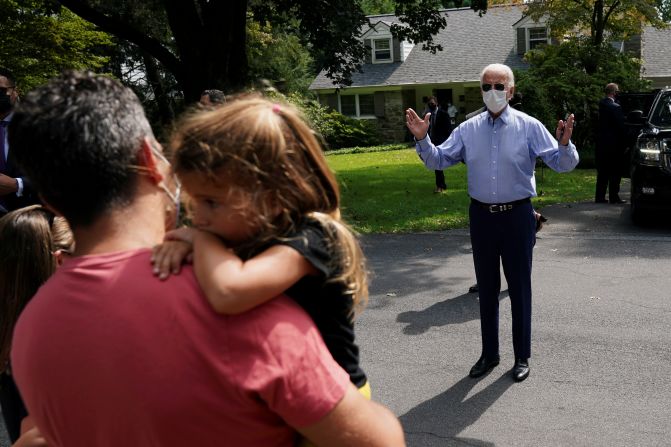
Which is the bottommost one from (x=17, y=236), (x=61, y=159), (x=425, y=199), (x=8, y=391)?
(x=425, y=199)

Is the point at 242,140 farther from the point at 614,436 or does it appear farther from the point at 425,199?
the point at 425,199

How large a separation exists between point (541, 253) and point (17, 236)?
786 cm

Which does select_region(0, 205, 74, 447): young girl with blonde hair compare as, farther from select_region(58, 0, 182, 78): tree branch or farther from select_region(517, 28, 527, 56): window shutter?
select_region(517, 28, 527, 56): window shutter

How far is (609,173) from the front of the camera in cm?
1421

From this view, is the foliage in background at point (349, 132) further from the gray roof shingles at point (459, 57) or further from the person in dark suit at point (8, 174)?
the person in dark suit at point (8, 174)

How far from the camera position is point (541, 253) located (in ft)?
32.7

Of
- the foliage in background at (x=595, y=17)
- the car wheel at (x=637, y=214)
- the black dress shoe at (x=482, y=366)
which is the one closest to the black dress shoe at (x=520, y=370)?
the black dress shoe at (x=482, y=366)

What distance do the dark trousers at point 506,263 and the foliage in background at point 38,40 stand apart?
14.5 meters

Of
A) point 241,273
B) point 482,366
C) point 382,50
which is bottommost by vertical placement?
point 482,366

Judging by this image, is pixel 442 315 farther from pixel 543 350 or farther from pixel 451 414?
pixel 451 414

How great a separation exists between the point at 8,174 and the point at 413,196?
36.1 ft

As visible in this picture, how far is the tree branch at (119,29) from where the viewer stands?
1614 cm

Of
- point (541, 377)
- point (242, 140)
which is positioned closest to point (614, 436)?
point (541, 377)

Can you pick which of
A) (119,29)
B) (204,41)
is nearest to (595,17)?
(204,41)
